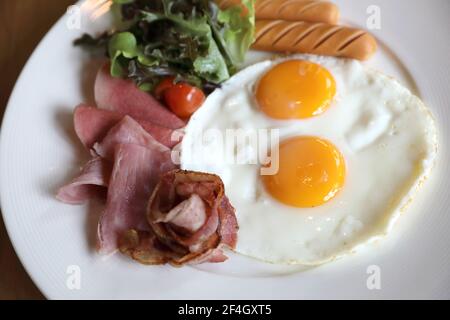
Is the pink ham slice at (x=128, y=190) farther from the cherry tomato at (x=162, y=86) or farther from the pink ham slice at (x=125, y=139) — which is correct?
the cherry tomato at (x=162, y=86)

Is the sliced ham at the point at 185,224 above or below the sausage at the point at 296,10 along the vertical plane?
below

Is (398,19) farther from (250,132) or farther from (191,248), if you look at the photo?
(191,248)

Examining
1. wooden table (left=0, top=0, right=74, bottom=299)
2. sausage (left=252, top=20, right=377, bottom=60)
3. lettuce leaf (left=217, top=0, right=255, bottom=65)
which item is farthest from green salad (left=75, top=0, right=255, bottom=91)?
wooden table (left=0, top=0, right=74, bottom=299)

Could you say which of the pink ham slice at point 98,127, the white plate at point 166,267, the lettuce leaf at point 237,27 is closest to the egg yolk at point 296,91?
the lettuce leaf at point 237,27

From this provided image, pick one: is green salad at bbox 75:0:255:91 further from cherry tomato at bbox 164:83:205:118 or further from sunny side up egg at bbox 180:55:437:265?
sunny side up egg at bbox 180:55:437:265
